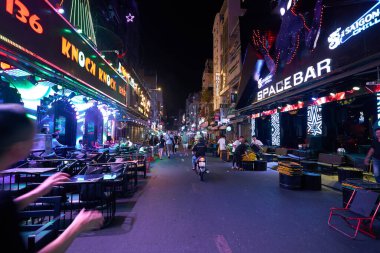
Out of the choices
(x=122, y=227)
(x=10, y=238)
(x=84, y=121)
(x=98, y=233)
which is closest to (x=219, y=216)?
(x=122, y=227)

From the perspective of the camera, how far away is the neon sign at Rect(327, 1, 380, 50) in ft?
34.7

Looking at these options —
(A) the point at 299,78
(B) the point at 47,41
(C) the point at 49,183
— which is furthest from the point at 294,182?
(B) the point at 47,41

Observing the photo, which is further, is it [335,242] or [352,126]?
[352,126]

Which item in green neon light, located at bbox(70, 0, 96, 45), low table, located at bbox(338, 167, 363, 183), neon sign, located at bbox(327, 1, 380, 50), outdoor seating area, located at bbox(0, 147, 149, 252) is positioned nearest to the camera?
outdoor seating area, located at bbox(0, 147, 149, 252)

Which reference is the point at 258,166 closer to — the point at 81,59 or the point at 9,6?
the point at 81,59

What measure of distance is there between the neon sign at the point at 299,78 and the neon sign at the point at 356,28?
105 centimetres

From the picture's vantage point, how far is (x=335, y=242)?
485 cm

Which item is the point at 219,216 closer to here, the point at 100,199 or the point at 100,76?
the point at 100,199

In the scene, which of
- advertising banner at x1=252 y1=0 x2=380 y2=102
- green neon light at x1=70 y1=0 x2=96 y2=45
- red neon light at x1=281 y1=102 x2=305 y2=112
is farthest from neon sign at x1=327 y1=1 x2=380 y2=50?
green neon light at x1=70 y1=0 x2=96 y2=45

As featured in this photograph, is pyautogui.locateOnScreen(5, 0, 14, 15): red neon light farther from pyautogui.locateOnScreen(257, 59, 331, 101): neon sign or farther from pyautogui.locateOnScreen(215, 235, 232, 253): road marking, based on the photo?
pyautogui.locateOnScreen(257, 59, 331, 101): neon sign

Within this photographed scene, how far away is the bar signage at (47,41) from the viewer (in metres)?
7.23

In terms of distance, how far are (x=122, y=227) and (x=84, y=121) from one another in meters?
13.9

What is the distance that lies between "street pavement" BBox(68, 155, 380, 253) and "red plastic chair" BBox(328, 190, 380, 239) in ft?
1.14

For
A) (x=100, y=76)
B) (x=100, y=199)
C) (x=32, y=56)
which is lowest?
(x=100, y=199)
